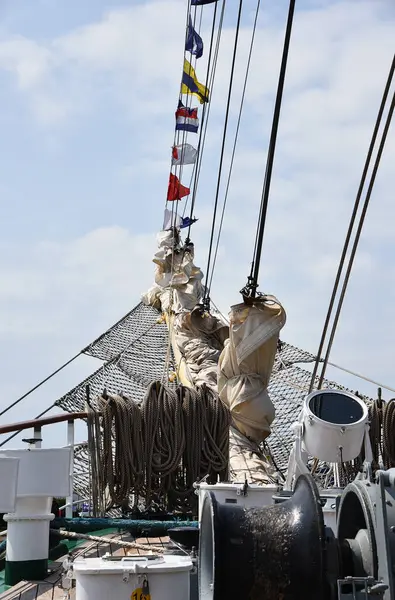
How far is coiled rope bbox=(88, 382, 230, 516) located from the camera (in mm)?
5883

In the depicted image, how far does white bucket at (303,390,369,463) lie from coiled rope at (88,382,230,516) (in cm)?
193

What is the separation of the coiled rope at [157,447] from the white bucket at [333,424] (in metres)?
1.93

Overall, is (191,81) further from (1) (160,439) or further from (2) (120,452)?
(2) (120,452)

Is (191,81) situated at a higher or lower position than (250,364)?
higher

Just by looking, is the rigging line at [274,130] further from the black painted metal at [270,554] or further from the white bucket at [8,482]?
the black painted metal at [270,554]

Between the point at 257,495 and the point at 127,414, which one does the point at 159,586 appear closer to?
the point at 257,495

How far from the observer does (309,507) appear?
219 centimetres

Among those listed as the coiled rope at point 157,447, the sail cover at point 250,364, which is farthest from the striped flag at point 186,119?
the coiled rope at point 157,447

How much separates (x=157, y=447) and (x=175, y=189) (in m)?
7.46

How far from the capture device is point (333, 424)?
13.6 ft

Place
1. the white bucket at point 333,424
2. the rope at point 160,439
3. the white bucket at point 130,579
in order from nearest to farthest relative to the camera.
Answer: the white bucket at point 130,579, the white bucket at point 333,424, the rope at point 160,439

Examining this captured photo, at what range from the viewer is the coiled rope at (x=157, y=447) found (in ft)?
19.3

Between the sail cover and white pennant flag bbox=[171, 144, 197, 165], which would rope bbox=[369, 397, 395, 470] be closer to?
the sail cover

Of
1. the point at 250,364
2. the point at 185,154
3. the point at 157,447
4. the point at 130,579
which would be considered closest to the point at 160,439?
the point at 157,447
